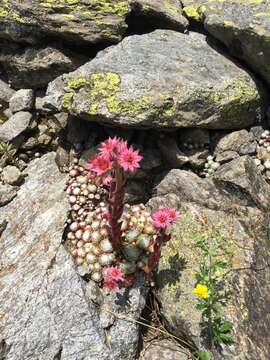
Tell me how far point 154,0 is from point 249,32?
225 cm

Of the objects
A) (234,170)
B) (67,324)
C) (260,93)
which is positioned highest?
(260,93)

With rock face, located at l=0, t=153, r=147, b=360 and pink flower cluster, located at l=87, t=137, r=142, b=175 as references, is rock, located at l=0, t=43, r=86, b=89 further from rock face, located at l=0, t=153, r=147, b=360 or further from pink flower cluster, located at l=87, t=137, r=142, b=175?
pink flower cluster, located at l=87, t=137, r=142, b=175

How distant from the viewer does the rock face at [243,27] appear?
8930 mm

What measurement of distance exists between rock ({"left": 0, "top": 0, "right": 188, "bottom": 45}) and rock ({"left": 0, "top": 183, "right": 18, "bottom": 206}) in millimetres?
3381

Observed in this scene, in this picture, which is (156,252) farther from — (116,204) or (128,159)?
(128,159)

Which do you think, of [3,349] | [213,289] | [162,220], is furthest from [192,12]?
[3,349]

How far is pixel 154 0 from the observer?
9906 millimetres

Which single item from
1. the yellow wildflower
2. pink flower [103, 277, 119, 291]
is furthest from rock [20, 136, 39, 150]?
the yellow wildflower

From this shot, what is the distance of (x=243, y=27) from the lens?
895 cm

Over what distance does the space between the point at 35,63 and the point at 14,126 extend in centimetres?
148

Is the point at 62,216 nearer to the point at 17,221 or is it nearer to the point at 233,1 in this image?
the point at 17,221

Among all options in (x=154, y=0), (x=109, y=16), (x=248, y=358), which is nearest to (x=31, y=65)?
(x=109, y=16)

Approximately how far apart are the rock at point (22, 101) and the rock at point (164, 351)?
5817mm

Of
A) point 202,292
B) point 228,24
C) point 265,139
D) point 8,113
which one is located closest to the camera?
point 202,292
